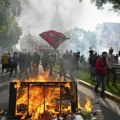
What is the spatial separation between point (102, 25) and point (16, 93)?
14810 cm

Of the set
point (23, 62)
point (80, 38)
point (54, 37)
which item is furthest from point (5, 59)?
point (80, 38)

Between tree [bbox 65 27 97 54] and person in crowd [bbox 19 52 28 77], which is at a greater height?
tree [bbox 65 27 97 54]

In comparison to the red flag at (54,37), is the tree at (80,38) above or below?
above

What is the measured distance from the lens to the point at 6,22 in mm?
43094

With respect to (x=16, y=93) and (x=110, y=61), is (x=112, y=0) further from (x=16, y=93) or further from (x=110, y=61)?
(x=16, y=93)

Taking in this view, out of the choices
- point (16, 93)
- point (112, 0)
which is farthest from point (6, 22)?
point (16, 93)

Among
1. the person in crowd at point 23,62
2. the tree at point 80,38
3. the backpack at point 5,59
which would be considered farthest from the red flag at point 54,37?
the tree at point 80,38

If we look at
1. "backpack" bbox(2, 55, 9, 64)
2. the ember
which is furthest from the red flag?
the ember

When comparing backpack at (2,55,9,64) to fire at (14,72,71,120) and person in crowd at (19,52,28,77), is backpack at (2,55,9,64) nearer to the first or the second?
person in crowd at (19,52,28,77)

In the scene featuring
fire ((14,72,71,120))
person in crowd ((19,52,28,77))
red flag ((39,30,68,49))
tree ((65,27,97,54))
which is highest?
tree ((65,27,97,54))

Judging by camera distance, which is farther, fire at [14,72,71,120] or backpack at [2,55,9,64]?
backpack at [2,55,9,64]

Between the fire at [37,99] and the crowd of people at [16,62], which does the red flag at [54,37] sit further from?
the fire at [37,99]

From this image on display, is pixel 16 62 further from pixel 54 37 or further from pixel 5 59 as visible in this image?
pixel 54 37

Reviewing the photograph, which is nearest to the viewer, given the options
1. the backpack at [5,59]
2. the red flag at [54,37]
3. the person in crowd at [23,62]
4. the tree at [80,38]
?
the red flag at [54,37]
